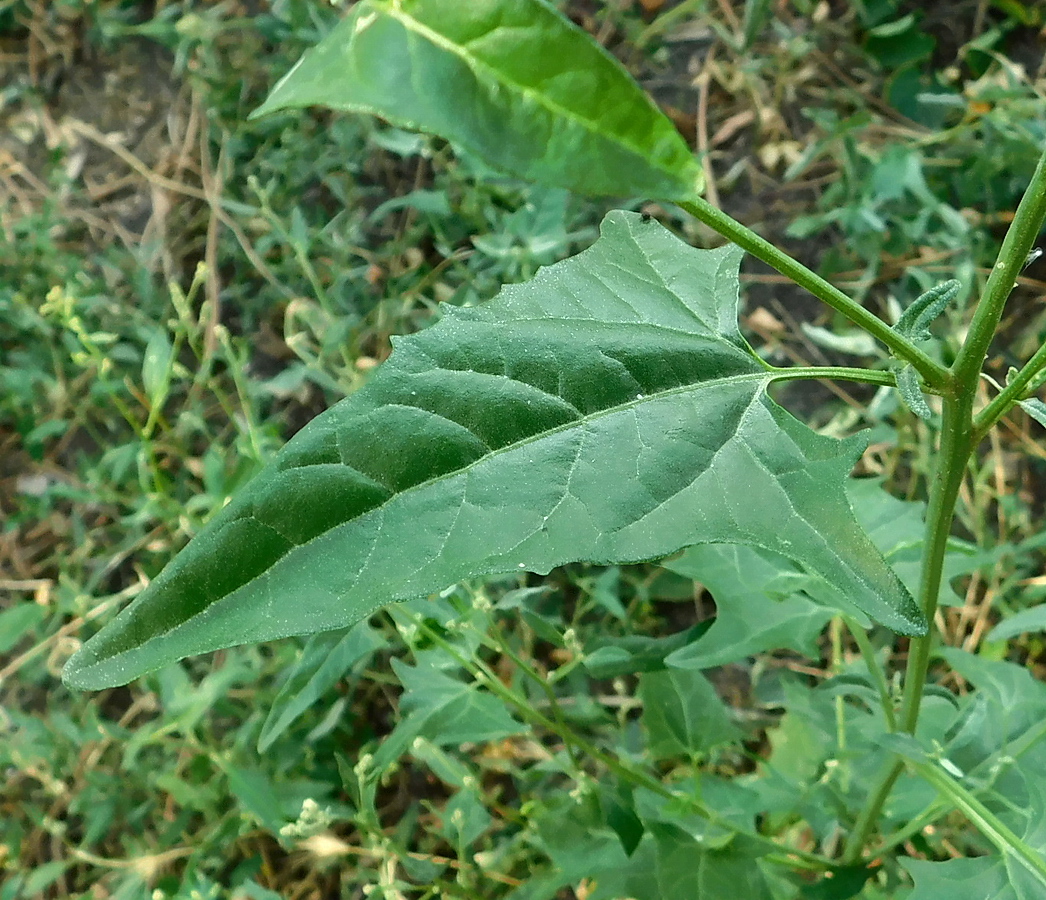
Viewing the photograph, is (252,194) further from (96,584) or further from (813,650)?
(813,650)

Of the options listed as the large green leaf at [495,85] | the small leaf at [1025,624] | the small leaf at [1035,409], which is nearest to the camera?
the large green leaf at [495,85]

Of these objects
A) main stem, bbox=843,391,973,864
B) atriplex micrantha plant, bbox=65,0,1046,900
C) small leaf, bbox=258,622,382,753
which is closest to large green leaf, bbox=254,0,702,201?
atriplex micrantha plant, bbox=65,0,1046,900

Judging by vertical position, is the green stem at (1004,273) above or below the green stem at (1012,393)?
above

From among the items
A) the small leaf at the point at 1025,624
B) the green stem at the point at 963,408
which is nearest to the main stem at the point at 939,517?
the green stem at the point at 963,408

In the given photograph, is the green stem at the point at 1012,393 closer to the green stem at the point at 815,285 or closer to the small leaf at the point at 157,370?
the green stem at the point at 815,285

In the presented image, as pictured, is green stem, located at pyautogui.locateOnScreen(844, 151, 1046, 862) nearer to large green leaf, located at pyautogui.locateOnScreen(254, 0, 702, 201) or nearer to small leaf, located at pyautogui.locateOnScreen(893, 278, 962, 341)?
small leaf, located at pyautogui.locateOnScreen(893, 278, 962, 341)

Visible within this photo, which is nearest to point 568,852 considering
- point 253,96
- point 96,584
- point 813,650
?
point 813,650

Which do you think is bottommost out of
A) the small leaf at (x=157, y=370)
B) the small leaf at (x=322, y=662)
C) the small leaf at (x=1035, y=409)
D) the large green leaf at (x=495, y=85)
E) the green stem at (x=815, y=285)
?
the small leaf at (x=322, y=662)

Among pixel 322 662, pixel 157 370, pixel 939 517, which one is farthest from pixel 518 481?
pixel 157 370
